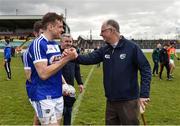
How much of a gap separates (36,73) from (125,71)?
3.94 feet

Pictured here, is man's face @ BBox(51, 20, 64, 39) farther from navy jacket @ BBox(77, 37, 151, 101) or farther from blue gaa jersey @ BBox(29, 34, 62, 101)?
navy jacket @ BBox(77, 37, 151, 101)

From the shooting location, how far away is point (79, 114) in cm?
1013

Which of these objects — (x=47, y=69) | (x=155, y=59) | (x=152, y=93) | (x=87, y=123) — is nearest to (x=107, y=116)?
(x=47, y=69)

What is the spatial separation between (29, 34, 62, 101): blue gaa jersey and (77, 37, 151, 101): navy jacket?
830 millimetres

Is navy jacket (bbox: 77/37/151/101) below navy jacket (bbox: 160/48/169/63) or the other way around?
the other way around

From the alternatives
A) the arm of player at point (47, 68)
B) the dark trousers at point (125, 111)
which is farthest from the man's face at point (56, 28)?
the dark trousers at point (125, 111)

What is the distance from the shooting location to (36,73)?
16.9ft

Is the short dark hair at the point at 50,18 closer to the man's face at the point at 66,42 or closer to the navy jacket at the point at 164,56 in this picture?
the man's face at the point at 66,42

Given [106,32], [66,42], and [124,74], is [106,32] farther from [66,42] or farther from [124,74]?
[66,42]

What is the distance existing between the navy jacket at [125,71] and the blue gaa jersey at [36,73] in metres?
0.83

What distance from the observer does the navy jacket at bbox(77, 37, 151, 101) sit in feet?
18.5

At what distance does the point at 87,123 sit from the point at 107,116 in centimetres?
324

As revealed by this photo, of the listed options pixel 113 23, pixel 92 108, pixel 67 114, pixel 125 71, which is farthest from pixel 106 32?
pixel 92 108

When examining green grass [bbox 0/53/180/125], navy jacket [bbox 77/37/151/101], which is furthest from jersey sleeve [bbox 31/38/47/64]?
green grass [bbox 0/53/180/125]
